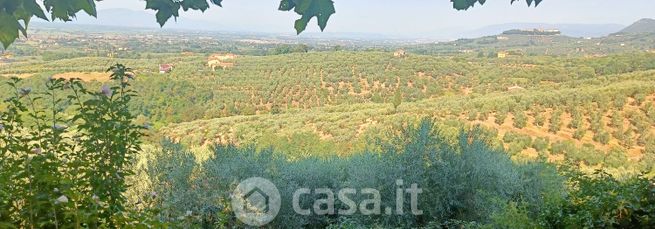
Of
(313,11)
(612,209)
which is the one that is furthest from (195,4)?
(612,209)

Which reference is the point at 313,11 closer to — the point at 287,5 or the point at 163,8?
the point at 287,5

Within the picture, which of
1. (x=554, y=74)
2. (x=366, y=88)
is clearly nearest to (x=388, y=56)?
(x=366, y=88)

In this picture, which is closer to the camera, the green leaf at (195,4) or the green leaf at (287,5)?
the green leaf at (287,5)

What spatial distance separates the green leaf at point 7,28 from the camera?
0.76 meters

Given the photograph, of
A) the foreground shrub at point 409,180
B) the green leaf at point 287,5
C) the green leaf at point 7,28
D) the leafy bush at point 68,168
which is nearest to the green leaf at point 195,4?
the green leaf at point 287,5

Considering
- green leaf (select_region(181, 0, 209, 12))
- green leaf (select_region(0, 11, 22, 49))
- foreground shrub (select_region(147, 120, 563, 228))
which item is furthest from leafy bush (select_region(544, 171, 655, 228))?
green leaf (select_region(0, 11, 22, 49))

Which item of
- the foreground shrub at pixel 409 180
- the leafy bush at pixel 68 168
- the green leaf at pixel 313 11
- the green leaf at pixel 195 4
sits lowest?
the foreground shrub at pixel 409 180

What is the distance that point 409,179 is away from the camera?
368 centimetres

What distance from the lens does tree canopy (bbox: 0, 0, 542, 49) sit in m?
0.77

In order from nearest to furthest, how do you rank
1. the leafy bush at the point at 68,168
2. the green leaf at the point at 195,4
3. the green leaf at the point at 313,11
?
the green leaf at the point at 313,11, the green leaf at the point at 195,4, the leafy bush at the point at 68,168

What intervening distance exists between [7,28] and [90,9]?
139mm

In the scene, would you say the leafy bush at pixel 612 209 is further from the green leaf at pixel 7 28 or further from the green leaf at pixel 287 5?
the green leaf at pixel 7 28

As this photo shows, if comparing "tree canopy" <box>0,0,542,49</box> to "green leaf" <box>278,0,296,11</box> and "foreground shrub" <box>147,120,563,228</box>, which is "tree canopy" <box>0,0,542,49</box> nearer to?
"green leaf" <box>278,0,296,11</box>

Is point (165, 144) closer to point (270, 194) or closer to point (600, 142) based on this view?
point (270, 194)
